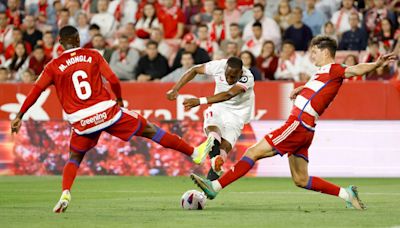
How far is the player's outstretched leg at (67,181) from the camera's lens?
456 inches

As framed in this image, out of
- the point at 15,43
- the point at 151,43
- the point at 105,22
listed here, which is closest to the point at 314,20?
the point at 151,43

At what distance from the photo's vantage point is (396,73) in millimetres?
20281

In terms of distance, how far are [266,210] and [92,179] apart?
673cm

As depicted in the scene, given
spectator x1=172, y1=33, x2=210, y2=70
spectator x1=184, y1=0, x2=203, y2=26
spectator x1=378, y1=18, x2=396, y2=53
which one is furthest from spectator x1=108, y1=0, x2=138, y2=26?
spectator x1=378, y1=18, x2=396, y2=53

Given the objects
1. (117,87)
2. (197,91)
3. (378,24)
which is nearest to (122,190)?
(117,87)

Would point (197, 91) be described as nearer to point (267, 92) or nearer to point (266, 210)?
point (267, 92)

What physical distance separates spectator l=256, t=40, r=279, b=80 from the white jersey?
23.2 ft

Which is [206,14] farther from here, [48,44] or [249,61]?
[48,44]

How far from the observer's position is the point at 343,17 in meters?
22.2

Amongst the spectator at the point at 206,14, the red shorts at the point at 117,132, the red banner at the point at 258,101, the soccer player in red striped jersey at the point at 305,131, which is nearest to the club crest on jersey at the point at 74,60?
the red shorts at the point at 117,132

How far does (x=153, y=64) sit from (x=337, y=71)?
419 inches

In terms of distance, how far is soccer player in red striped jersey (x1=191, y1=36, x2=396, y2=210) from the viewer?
460 inches

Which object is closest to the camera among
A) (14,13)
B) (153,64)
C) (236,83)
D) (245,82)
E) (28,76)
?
(236,83)

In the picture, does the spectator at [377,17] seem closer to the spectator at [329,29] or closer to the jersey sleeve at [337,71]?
the spectator at [329,29]
